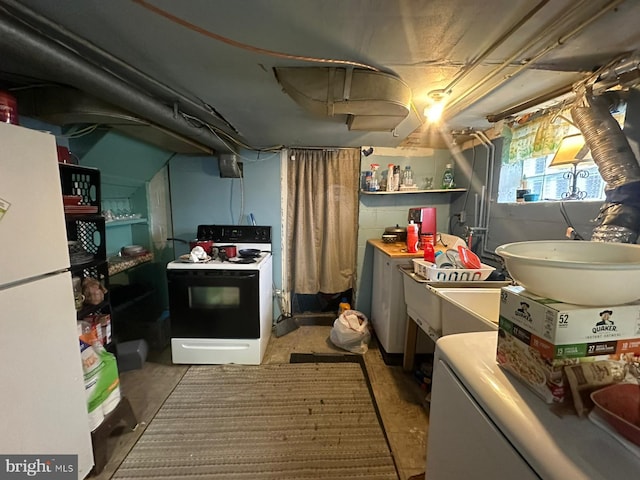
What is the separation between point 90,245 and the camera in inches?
65.2

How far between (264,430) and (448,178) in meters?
2.75

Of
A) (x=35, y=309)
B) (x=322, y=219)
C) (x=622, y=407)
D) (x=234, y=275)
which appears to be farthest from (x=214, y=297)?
(x=622, y=407)

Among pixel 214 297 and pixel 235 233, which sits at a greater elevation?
pixel 235 233

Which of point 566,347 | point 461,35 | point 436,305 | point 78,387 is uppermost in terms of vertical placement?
point 461,35

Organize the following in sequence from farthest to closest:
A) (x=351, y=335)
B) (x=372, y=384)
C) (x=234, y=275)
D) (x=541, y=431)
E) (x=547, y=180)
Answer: (x=351, y=335), (x=234, y=275), (x=372, y=384), (x=547, y=180), (x=541, y=431)

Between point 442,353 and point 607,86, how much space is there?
1335 mm

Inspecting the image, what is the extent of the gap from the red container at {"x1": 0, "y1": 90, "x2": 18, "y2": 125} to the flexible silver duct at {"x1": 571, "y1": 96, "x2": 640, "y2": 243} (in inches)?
94.3

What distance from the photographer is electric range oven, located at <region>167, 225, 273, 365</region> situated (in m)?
2.18

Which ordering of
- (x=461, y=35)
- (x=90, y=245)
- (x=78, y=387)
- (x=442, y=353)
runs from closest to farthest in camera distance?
(x=442, y=353) → (x=461, y=35) → (x=78, y=387) → (x=90, y=245)

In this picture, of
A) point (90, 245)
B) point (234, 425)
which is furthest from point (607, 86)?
Answer: point (90, 245)

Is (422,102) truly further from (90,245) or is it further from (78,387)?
(78,387)

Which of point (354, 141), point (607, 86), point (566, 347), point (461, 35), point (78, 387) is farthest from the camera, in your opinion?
point (354, 141)

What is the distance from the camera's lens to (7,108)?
1023 mm

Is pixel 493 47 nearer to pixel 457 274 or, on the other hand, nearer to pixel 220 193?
pixel 457 274
